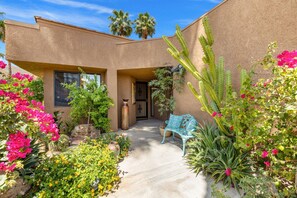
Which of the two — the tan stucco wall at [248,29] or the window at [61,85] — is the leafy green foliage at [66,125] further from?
the tan stucco wall at [248,29]

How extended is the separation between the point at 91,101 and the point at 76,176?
10.1ft

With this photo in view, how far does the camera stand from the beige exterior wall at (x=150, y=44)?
103 inches

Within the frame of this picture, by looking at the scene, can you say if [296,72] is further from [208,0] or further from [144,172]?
[208,0]

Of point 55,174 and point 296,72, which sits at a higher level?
point 296,72

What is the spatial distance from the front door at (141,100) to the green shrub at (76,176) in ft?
20.6

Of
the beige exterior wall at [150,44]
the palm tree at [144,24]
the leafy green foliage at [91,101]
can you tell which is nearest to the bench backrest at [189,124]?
the beige exterior wall at [150,44]

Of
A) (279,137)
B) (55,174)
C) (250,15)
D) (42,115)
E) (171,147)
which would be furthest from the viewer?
(171,147)

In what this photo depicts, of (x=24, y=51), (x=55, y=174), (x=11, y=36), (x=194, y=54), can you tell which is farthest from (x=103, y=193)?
(x=11, y=36)

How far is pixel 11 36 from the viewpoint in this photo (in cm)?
424

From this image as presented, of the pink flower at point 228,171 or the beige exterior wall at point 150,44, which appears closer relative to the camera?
the pink flower at point 228,171

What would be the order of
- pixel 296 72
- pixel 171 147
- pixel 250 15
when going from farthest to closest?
1. pixel 171 147
2. pixel 250 15
3. pixel 296 72

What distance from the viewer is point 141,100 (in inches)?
364

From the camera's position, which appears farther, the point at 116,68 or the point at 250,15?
the point at 116,68

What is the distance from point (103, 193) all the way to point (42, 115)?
1708 mm
